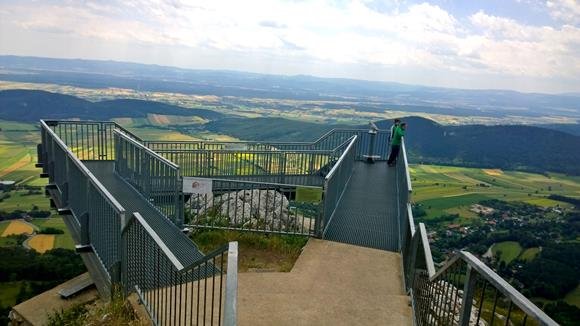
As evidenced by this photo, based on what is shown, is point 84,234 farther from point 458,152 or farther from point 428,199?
point 458,152

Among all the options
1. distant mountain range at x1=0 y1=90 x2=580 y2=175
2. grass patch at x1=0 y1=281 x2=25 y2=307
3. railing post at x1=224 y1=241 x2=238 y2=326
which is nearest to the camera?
railing post at x1=224 y1=241 x2=238 y2=326

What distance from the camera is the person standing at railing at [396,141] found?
14.7 meters

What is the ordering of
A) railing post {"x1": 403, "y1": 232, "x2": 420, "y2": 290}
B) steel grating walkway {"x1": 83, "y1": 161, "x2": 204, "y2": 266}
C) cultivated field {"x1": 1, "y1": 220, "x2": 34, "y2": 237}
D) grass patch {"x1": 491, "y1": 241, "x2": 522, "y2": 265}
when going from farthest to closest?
cultivated field {"x1": 1, "y1": 220, "x2": 34, "y2": 237}, grass patch {"x1": 491, "y1": 241, "x2": 522, "y2": 265}, steel grating walkway {"x1": 83, "y1": 161, "x2": 204, "y2": 266}, railing post {"x1": 403, "y1": 232, "x2": 420, "y2": 290}

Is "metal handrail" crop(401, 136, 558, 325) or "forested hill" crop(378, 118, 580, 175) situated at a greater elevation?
"metal handrail" crop(401, 136, 558, 325)

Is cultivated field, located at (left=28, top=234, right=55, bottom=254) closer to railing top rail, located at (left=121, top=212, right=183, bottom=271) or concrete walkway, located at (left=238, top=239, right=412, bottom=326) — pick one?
concrete walkway, located at (left=238, top=239, right=412, bottom=326)

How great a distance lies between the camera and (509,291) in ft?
7.61

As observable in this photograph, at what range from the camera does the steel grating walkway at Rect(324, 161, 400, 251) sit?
29.7ft

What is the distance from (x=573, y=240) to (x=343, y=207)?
43.6 m

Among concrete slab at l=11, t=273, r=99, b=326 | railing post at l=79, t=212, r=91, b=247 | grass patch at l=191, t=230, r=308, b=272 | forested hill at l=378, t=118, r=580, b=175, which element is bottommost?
forested hill at l=378, t=118, r=580, b=175

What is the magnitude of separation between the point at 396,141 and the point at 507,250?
2804 centimetres

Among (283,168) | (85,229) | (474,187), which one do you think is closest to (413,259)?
(85,229)

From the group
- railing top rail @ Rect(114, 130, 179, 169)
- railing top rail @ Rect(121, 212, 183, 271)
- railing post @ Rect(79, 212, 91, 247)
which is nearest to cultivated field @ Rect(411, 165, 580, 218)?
railing top rail @ Rect(114, 130, 179, 169)

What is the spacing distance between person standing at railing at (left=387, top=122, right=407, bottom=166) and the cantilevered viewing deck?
5.45 ft

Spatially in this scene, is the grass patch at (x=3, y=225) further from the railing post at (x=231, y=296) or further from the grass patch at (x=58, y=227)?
the railing post at (x=231, y=296)
